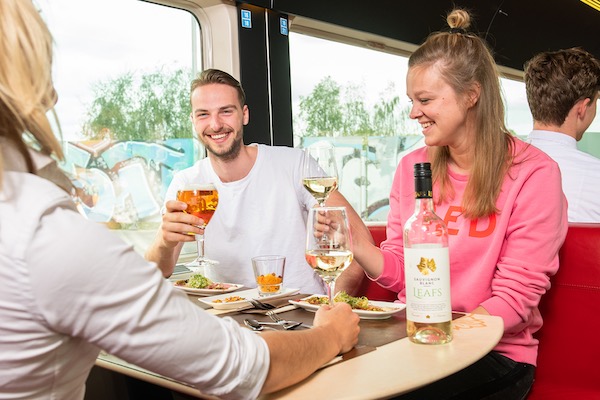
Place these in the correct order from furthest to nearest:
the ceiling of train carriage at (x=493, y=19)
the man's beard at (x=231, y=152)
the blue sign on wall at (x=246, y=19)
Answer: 1. the ceiling of train carriage at (x=493, y=19)
2. the blue sign on wall at (x=246, y=19)
3. the man's beard at (x=231, y=152)

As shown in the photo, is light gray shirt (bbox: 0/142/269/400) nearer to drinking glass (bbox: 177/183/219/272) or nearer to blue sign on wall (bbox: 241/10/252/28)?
drinking glass (bbox: 177/183/219/272)

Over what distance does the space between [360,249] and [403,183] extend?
0.36m

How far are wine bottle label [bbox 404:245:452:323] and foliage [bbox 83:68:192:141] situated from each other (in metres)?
2.37

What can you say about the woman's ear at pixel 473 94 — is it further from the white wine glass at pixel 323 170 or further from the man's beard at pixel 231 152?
the man's beard at pixel 231 152

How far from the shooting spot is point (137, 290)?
87 cm

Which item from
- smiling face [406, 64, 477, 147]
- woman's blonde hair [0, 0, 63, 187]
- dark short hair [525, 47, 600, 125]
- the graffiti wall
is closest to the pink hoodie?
smiling face [406, 64, 477, 147]

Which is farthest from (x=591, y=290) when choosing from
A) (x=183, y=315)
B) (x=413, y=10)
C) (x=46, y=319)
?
(x=413, y=10)

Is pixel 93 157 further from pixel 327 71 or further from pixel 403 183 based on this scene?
pixel 327 71

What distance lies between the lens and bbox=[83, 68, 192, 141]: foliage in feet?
10.8

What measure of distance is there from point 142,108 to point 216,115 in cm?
70

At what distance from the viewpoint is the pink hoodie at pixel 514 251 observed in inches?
71.3

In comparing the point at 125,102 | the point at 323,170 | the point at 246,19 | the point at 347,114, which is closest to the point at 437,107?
the point at 323,170

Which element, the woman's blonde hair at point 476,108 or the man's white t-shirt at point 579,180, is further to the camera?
the man's white t-shirt at point 579,180

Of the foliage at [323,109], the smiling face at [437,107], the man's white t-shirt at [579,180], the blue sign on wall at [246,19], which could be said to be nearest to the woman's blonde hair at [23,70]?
the smiling face at [437,107]
